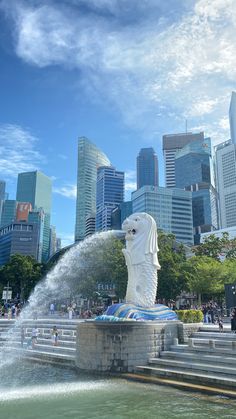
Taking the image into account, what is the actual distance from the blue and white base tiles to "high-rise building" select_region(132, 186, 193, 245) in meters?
120

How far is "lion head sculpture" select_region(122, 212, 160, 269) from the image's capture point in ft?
64.2

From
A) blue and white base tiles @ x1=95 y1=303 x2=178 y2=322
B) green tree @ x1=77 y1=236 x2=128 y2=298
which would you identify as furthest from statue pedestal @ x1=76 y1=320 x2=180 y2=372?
green tree @ x1=77 y1=236 x2=128 y2=298

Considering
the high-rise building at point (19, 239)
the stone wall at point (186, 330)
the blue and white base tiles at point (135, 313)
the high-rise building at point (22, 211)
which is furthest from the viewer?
the high-rise building at point (22, 211)

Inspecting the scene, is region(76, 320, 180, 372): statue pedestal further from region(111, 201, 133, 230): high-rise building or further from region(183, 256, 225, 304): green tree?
region(111, 201, 133, 230): high-rise building

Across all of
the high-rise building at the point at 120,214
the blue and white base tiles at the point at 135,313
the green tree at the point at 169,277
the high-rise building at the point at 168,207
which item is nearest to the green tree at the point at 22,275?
the green tree at the point at 169,277

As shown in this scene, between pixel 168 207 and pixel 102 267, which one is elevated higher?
pixel 168 207

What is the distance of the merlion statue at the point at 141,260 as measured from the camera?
19062 mm

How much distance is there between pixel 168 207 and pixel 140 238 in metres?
131

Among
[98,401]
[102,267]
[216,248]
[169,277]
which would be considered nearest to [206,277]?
[169,277]

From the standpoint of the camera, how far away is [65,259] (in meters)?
28.2

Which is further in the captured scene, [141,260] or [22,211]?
[22,211]

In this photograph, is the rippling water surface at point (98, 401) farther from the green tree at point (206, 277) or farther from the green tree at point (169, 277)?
the green tree at point (206, 277)

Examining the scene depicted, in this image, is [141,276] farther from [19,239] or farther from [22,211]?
[22,211]

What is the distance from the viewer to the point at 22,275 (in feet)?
195
